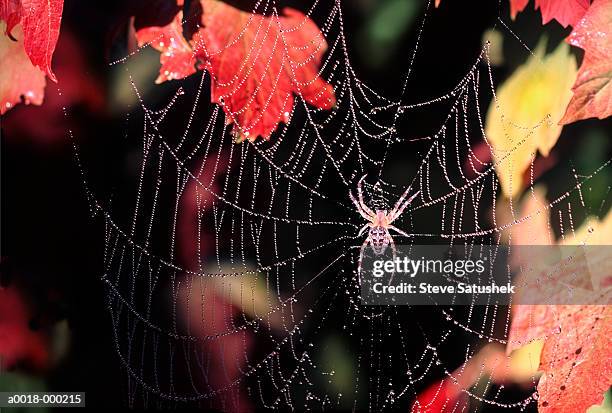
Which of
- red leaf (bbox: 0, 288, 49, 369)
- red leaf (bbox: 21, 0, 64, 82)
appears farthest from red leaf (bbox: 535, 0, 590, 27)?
red leaf (bbox: 0, 288, 49, 369)

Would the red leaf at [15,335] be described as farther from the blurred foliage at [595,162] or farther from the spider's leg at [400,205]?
the blurred foliage at [595,162]

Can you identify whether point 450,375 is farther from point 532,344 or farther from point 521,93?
point 521,93

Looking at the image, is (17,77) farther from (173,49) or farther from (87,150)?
(173,49)

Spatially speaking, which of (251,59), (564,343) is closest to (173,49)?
(251,59)

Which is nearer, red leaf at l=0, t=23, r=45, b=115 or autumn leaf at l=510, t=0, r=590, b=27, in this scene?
autumn leaf at l=510, t=0, r=590, b=27

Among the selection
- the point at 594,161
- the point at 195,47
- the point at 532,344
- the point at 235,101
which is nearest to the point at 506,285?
the point at 532,344

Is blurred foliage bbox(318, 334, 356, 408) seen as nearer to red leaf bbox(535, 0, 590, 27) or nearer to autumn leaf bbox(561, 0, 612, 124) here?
autumn leaf bbox(561, 0, 612, 124)
